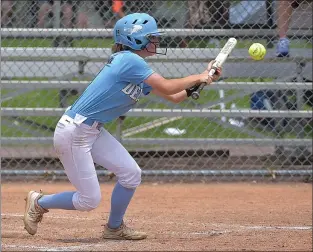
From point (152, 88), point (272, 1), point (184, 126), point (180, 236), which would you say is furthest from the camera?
point (184, 126)

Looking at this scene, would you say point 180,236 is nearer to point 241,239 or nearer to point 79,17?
point 241,239

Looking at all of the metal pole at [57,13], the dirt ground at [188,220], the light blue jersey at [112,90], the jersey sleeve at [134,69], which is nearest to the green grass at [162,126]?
the metal pole at [57,13]

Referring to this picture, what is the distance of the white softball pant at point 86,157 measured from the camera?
457cm

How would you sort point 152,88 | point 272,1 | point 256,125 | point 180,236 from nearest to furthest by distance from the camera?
1. point 152,88
2. point 180,236
3. point 272,1
4. point 256,125

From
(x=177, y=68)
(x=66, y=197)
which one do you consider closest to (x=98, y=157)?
(x=66, y=197)

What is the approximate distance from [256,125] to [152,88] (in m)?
3.91

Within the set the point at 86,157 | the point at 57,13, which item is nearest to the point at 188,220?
the point at 86,157

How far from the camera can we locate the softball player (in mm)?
4477

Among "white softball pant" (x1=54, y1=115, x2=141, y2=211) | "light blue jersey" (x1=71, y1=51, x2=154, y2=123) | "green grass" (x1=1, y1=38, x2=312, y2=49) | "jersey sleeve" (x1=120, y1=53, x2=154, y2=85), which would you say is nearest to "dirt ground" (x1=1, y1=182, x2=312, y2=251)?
"white softball pant" (x1=54, y1=115, x2=141, y2=211)

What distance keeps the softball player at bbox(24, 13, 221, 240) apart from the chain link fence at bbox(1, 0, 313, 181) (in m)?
2.86

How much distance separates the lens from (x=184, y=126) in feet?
32.2

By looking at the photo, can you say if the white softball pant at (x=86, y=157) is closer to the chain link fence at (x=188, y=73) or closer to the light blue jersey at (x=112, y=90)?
the light blue jersey at (x=112, y=90)

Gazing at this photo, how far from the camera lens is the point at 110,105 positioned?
457 cm

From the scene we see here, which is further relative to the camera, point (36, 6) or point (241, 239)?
point (36, 6)
